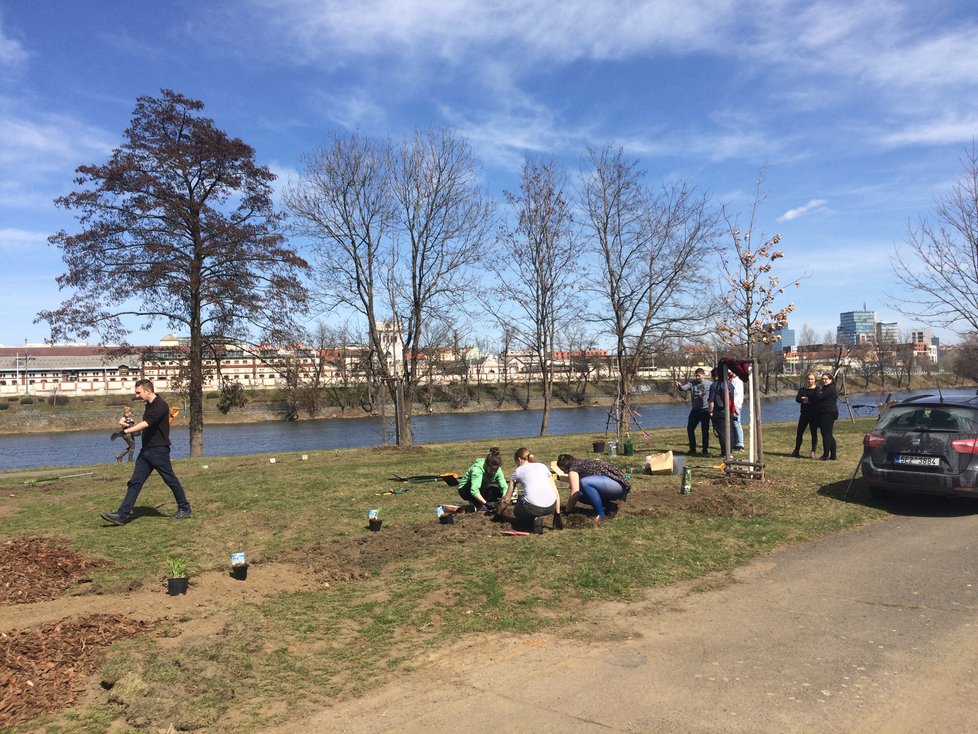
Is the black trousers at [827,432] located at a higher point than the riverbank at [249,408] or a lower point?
higher

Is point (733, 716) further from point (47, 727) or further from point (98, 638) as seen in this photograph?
point (98, 638)

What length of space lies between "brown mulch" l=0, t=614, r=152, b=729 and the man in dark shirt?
391cm

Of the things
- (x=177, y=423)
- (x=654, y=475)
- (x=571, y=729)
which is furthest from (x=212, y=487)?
(x=177, y=423)

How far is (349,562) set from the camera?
7.48m

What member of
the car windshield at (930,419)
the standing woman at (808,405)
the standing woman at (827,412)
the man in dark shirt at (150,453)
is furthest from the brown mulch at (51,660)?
the standing woman at (808,405)

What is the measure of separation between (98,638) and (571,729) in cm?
359

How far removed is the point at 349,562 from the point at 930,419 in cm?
846

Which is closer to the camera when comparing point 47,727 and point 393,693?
point 47,727

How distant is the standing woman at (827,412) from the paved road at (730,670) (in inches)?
299

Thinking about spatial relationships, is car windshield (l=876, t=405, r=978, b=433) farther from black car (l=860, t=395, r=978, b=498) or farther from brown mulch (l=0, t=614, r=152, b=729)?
brown mulch (l=0, t=614, r=152, b=729)

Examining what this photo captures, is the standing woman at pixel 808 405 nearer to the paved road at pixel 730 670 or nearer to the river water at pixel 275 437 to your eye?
the paved road at pixel 730 670

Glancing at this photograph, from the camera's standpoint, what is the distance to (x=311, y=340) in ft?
77.9

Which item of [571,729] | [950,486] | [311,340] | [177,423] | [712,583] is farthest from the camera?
[177,423]

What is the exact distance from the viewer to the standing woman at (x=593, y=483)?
904 cm
